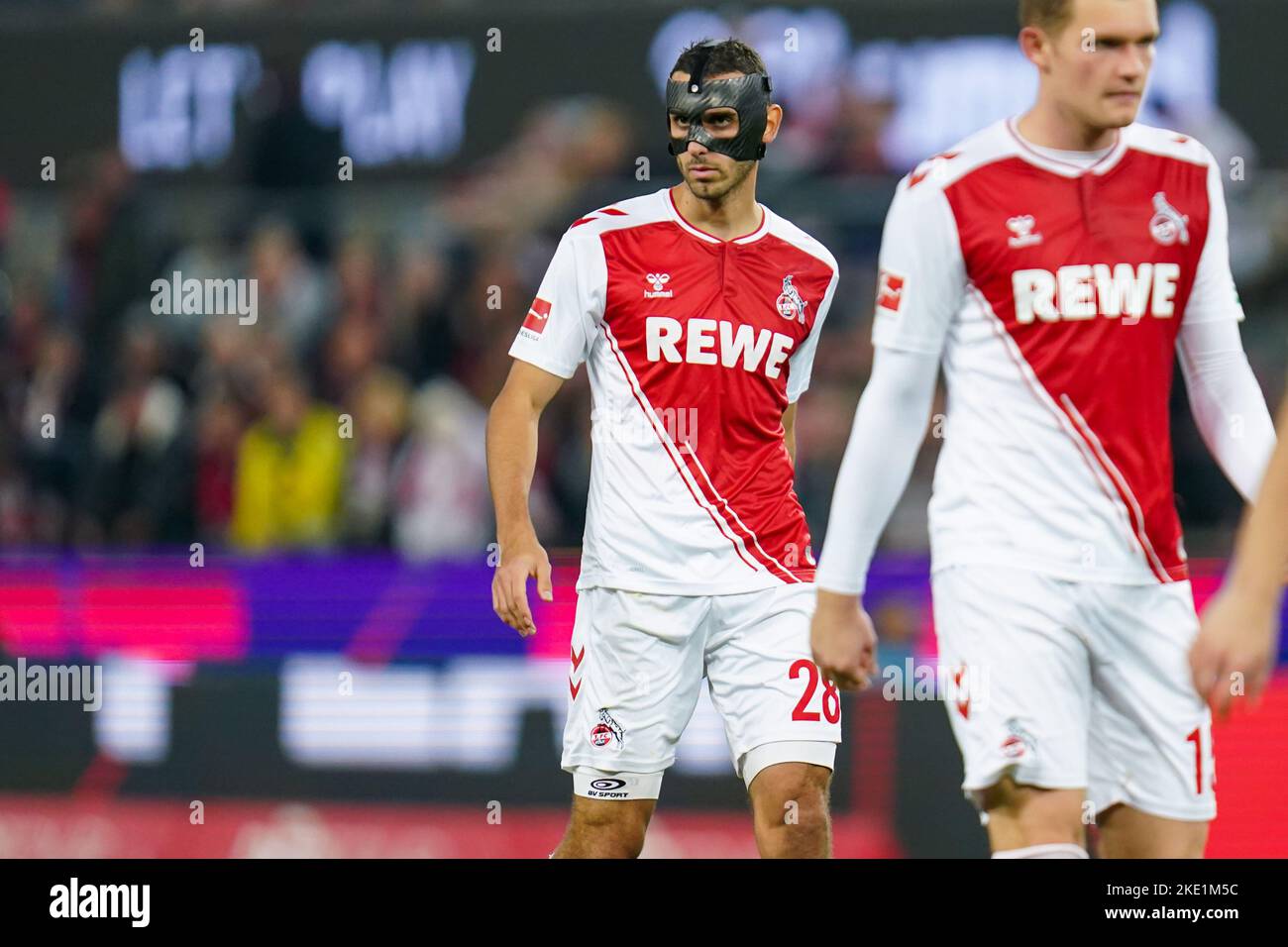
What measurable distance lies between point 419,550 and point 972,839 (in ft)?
11.7

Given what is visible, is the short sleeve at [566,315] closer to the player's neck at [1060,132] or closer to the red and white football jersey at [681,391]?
the red and white football jersey at [681,391]

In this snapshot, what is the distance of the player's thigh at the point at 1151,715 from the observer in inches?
186

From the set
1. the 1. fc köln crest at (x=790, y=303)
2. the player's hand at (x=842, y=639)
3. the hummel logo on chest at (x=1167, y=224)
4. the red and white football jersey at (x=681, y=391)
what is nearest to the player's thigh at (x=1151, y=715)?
the player's hand at (x=842, y=639)

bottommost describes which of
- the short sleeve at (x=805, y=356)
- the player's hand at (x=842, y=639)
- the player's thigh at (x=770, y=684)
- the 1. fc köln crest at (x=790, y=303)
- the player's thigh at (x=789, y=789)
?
the player's thigh at (x=789, y=789)

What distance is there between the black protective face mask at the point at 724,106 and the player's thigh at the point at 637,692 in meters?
1.38

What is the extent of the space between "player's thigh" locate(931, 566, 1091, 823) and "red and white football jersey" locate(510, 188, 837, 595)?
1.37 metres

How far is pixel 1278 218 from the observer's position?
11570mm

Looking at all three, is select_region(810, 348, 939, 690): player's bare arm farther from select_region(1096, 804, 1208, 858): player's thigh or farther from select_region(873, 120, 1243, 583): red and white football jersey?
select_region(1096, 804, 1208, 858): player's thigh

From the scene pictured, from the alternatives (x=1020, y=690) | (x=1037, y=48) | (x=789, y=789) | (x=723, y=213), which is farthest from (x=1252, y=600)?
(x=723, y=213)

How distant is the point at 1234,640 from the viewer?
11.8 ft

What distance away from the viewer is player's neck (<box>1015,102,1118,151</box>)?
4785mm

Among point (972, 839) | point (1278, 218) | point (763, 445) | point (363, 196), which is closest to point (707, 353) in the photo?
point (763, 445)

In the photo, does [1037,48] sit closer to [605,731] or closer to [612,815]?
[605,731]

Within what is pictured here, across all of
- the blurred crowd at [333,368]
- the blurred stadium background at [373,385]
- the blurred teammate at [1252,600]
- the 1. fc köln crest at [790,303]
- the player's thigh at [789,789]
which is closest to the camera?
the blurred teammate at [1252,600]
